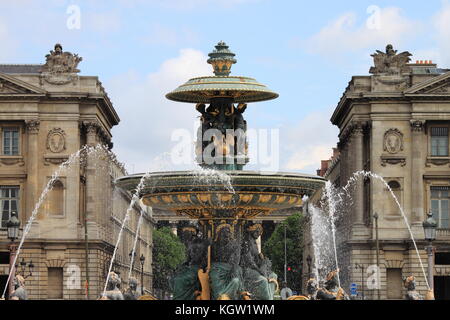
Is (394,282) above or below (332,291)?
below

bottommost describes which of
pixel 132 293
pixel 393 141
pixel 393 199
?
pixel 132 293

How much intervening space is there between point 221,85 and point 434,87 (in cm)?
6716

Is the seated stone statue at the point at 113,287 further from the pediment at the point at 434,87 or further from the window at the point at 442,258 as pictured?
the window at the point at 442,258

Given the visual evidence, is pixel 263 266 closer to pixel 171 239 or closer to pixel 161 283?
pixel 161 283

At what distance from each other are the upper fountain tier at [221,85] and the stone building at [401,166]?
64.9m

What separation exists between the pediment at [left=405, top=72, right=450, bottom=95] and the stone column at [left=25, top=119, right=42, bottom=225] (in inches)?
1031

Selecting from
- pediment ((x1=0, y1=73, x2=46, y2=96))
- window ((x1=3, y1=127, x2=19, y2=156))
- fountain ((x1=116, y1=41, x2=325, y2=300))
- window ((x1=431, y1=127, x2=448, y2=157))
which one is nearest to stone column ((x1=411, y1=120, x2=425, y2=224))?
window ((x1=431, y1=127, x2=448, y2=157))

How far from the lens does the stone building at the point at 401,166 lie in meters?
96.1

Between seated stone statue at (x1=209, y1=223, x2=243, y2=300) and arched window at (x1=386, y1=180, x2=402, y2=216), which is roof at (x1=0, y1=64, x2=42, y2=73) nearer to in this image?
arched window at (x1=386, y1=180, x2=402, y2=216)

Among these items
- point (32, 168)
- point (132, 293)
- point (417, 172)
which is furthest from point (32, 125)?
point (132, 293)

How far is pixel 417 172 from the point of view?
96.2 meters

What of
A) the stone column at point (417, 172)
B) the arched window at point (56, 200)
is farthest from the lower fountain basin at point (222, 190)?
the stone column at point (417, 172)

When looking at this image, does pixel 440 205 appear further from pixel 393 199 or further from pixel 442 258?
pixel 442 258
